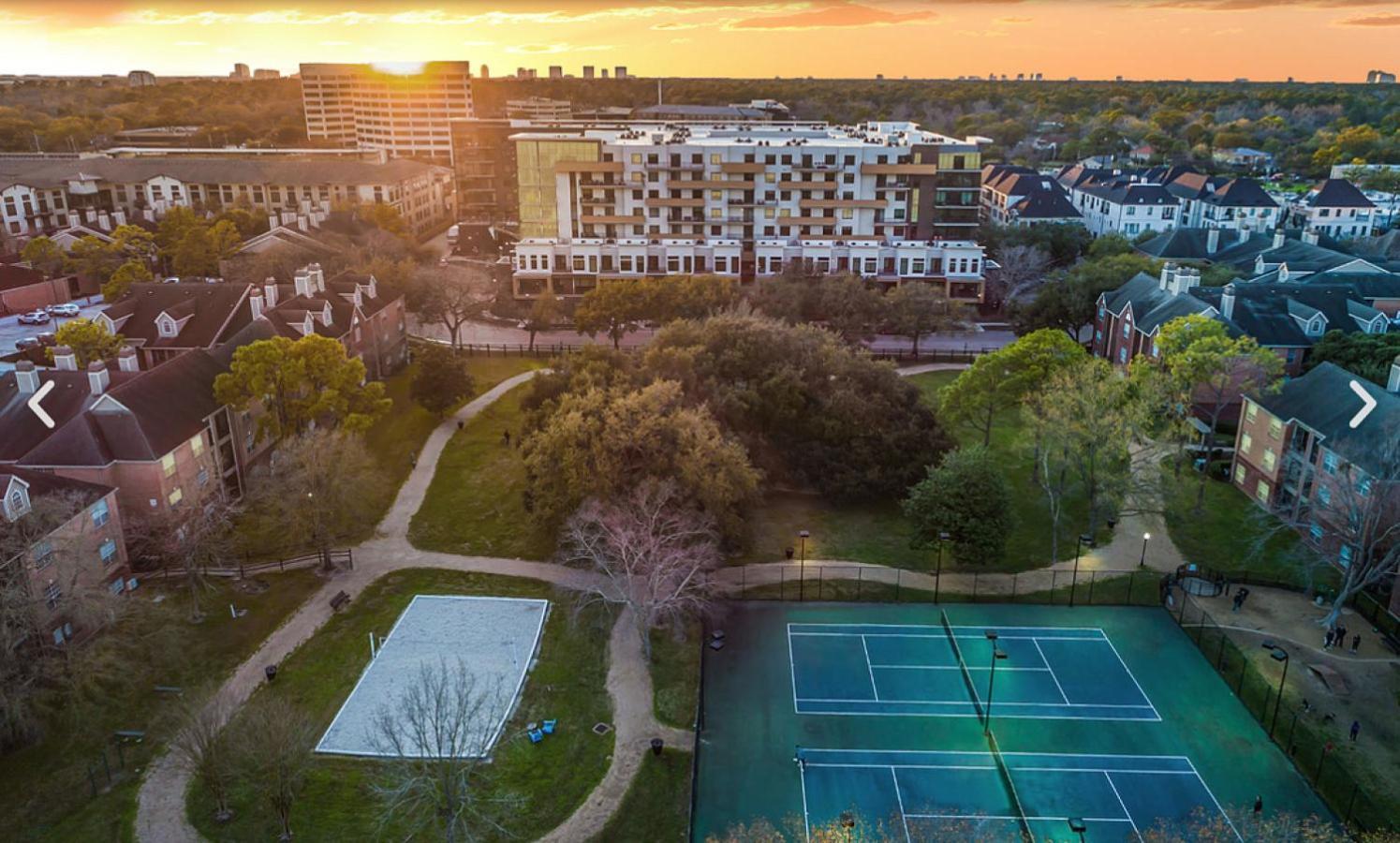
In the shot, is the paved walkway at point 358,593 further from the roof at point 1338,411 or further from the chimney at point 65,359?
the roof at point 1338,411

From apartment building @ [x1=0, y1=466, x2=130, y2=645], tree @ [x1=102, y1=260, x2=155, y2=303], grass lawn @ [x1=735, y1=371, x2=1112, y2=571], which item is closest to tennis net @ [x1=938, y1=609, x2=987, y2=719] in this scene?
grass lawn @ [x1=735, y1=371, x2=1112, y2=571]

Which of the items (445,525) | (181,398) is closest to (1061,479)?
(445,525)

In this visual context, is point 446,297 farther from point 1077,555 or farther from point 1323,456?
point 1323,456

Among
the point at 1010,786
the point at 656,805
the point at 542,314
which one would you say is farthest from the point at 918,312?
the point at 656,805

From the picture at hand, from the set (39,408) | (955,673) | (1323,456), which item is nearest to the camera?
(955,673)

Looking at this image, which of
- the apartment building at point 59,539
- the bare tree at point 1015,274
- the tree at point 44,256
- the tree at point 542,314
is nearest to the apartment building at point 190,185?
the tree at point 44,256

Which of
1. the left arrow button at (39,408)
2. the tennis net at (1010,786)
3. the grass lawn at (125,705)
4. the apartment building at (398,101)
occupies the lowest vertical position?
the tennis net at (1010,786)

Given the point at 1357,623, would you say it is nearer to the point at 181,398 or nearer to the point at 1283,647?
the point at 1283,647
